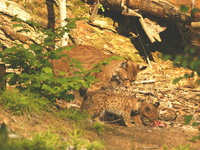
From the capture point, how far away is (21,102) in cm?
485

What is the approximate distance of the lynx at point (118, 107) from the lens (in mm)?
7488

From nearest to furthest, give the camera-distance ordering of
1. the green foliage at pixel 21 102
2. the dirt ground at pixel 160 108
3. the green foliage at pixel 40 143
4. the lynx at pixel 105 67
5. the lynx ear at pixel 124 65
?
the green foliage at pixel 40 143
the green foliage at pixel 21 102
the dirt ground at pixel 160 108
the lynx at pixel 105 67
the lynx ear at pixel 124 65

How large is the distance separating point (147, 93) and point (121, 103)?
6.42ft

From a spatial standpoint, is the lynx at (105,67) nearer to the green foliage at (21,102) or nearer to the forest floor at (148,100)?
the forest floor at (148,100)

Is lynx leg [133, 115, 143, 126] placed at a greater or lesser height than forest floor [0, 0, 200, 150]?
lesser

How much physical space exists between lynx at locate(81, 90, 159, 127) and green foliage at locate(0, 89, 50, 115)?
2252 mm

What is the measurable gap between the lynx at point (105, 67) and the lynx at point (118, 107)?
4.10 ft

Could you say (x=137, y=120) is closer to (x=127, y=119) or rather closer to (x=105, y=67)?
(x=127, y=119)

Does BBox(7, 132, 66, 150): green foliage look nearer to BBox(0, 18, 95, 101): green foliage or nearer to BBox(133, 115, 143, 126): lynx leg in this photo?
BBox(0, 18, 95, 101): green foliage

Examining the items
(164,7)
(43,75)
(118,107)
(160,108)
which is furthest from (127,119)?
(164,7)

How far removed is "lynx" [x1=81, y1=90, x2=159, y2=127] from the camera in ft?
24.6

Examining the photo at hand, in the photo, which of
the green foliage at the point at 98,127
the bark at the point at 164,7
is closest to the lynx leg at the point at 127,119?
→ the green foliage at the point at 98,127

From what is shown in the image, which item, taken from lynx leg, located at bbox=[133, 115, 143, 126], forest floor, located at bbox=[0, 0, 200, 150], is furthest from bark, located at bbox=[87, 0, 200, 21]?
lynx leg, located at bbox=[133, 115, 143, 126]

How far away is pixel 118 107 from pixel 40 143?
13.4ft
